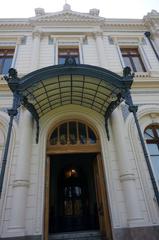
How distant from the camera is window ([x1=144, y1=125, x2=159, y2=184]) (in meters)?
6.39

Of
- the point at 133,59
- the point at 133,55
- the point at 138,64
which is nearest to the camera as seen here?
the point at 138,64

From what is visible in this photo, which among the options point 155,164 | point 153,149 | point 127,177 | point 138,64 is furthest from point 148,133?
point 138,64

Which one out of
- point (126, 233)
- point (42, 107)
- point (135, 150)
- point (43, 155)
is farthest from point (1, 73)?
point (126, 233)

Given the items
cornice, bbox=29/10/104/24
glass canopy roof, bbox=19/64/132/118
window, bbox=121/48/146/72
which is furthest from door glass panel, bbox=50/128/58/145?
cornice, bbox=29/10/104/24

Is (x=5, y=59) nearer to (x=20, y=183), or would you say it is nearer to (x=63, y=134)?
(x=63, y=134)

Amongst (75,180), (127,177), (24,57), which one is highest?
(24,57)

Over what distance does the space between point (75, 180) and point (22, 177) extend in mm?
5732

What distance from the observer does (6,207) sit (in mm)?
5289

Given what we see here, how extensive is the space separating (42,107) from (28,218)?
11.6ft

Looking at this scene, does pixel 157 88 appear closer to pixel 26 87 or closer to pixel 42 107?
pixel 42 107

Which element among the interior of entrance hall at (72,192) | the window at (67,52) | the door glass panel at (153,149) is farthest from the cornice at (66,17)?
the door glass panel at (153,149)

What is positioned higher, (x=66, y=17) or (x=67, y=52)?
(x=66, y=17)

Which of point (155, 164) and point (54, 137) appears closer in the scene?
point (155, 164)

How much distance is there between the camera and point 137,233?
193 inches
